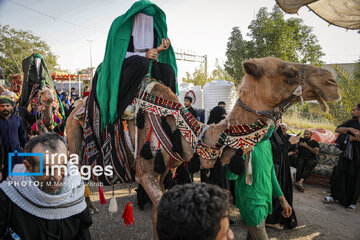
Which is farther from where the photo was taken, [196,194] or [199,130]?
[199,130]

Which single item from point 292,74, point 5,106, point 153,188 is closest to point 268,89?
point 292,74

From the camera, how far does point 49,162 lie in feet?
4.98

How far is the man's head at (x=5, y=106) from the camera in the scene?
3877mm

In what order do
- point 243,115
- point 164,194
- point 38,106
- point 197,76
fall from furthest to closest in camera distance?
point 197,76 < point 38,106 < point 243,115 < point 164,194

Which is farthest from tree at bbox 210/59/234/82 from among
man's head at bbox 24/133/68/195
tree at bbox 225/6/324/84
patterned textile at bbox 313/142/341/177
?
man's head at bbox 24/133/68/195

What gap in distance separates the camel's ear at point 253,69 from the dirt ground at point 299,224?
2858mm

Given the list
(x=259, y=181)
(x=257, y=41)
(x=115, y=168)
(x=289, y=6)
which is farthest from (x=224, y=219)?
(x=257, y=41)

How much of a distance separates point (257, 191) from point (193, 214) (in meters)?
1.69

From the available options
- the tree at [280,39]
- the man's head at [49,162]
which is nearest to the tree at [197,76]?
the tree at [280,39]

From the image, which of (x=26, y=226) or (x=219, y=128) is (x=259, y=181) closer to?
(x=219, y=128)

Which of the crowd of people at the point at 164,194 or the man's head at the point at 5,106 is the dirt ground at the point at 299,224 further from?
the man's head at the point at 5,106

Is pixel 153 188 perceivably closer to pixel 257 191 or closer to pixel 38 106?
pixel 257 191

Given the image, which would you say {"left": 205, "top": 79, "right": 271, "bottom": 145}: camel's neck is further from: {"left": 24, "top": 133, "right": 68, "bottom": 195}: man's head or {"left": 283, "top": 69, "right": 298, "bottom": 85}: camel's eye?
{"left": 24, "top": 133, "right": 68, "bottom": 195}: man's head

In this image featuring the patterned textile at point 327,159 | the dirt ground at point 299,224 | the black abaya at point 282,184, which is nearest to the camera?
the dirt ground at point 299,224
